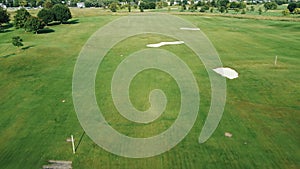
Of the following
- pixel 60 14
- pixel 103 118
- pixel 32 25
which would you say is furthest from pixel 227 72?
pixel 60 14

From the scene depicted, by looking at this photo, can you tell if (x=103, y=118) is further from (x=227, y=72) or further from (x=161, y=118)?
(x=227, y=72)

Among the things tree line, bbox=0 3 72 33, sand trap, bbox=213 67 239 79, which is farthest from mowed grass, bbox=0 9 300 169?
tree line, bbox=0 3 72 33

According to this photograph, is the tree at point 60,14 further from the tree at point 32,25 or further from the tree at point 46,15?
the tree at point 32,25

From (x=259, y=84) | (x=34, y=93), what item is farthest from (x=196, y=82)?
(x=34, y=93)

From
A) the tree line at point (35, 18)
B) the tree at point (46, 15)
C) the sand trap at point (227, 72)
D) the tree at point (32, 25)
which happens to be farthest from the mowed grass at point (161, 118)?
the tree at point (46, 15)

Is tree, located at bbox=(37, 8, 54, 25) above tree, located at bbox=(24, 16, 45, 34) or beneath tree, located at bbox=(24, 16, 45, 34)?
above

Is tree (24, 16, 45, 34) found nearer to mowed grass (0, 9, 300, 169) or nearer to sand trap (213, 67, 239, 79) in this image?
mowed grass (0, 9, 300, 169)
